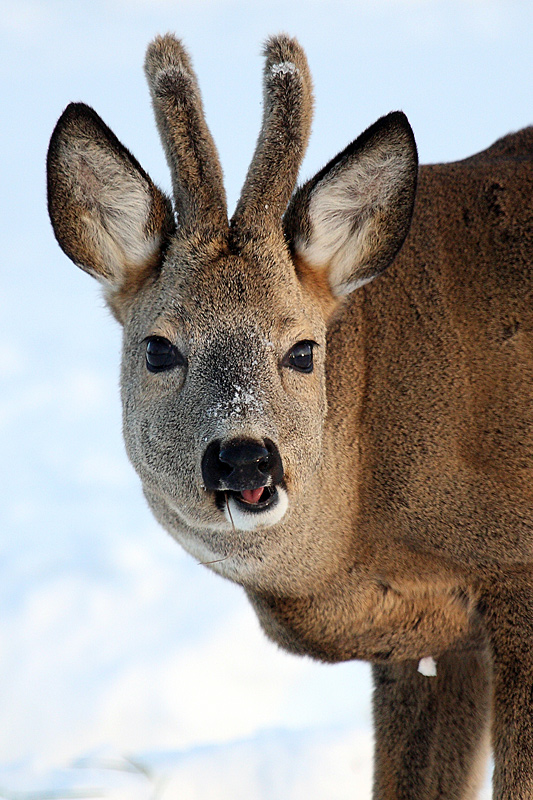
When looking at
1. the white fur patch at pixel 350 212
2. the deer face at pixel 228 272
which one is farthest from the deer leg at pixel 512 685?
the white fur patch at pixel 350 212

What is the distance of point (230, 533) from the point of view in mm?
4441

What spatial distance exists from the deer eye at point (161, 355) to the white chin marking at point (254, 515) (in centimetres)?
66

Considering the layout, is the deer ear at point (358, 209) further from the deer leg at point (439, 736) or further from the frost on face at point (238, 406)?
the deer leg at point (439, 736)

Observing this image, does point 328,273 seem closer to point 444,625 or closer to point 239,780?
point 444,625

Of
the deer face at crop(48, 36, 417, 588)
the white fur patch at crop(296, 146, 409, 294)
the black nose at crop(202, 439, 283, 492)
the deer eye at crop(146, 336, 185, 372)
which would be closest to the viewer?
the black nose at crop(202, 439, 283, 492)

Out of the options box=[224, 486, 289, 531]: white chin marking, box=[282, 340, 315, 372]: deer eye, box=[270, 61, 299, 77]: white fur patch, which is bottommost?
box=[224, 486, 289, 531]: white chin marking

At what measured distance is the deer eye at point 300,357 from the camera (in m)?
4.45

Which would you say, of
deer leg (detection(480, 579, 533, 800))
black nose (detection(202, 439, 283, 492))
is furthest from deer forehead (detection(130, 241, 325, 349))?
deer leg (detection(480, 579, 533, 800))

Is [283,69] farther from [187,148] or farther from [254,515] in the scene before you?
[254,515]

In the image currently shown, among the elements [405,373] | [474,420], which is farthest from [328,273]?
[474,420]

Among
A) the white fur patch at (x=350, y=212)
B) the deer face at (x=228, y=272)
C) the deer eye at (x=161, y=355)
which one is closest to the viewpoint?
the deer face at (x=228, y=272)

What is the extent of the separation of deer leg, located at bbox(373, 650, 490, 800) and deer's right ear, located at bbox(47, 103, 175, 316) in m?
2.41

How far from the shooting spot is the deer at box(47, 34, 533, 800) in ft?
14.6

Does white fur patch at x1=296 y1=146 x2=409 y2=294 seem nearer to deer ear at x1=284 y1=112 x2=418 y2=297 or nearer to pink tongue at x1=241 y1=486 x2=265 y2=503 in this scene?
deer ear at x1=284 y1=112 x2=418 y2=297
